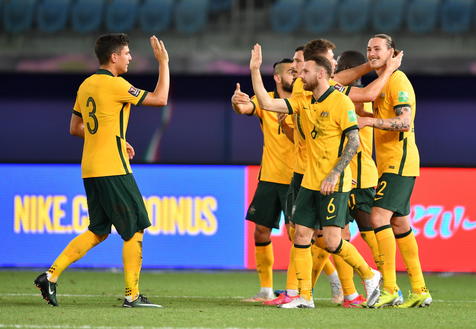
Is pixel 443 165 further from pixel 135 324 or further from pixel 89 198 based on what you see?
pixel 135 324

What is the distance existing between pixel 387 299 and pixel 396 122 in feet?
4.19

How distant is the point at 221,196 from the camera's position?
10492 millimetres

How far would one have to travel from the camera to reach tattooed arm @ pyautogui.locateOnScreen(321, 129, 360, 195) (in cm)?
666

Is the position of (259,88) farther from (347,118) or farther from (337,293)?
(337,293)

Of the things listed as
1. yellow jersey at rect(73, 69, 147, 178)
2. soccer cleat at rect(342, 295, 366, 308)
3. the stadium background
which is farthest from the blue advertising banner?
the stadium background

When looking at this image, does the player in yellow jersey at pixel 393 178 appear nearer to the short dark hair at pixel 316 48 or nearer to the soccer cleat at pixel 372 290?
the soccer cleat at pixel 372 290

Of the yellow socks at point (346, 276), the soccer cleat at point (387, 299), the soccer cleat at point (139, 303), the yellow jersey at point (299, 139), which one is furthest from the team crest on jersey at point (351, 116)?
the soccer cleat at point (139, 303)

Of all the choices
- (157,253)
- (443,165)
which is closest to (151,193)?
(157,253)

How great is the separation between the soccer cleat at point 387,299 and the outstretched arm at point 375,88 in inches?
55.3

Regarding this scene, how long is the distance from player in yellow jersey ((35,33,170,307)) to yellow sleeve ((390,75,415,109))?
165 centimetres

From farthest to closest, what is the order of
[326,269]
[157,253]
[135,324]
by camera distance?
1. [157,253]
2. [326,269]
3. [135,324]

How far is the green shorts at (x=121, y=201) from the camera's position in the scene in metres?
7.00

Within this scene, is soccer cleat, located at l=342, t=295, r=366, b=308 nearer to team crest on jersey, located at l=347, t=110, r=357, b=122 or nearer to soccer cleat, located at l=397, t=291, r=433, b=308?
soccer cleat, located at l=397, t=291, r=433, b=308

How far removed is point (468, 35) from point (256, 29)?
3296 millimetres
